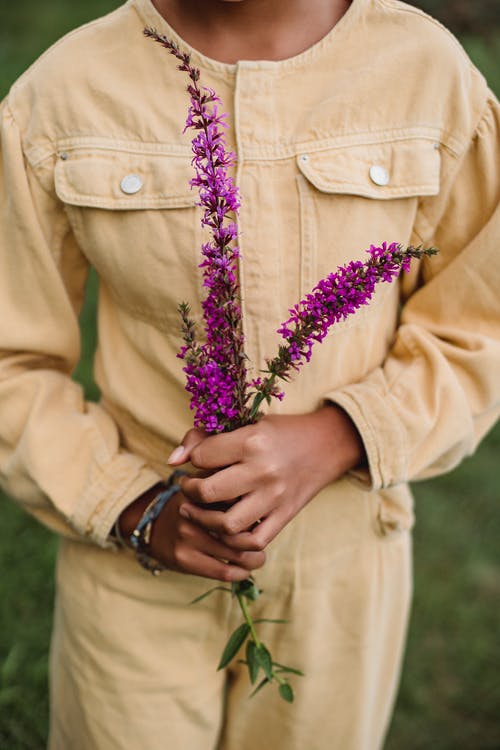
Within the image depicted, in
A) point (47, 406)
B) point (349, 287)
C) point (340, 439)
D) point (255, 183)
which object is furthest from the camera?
point (47, 406)

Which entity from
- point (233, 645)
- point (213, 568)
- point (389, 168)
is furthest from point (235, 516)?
point (389, 168)

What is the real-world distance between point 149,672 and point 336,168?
1.15m

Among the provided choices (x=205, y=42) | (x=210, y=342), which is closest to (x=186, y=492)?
(x=210, y=342)

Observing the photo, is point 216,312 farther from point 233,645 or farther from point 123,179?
point 233,645

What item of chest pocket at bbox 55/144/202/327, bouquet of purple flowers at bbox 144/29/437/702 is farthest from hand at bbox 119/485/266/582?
chest pocket at bbox 55/144/202/327

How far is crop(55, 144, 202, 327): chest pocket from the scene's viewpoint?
63.5 inches

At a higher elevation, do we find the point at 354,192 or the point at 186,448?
the point at 354,192

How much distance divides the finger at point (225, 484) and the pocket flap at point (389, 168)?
0.57m

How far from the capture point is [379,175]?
164 cm

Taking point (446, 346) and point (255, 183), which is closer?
point (255, 183)

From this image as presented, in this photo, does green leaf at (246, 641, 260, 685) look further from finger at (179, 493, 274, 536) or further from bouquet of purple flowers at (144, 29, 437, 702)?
bouquet of purple flowers at (144, 29, 437, 702)

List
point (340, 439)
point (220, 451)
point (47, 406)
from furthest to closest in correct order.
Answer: point (47, 406) → point (340, 439) → point (220, 451)

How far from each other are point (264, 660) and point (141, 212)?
894 millimetres

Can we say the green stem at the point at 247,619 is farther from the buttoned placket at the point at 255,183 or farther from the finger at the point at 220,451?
the buttoned placket at the point at 255,183
